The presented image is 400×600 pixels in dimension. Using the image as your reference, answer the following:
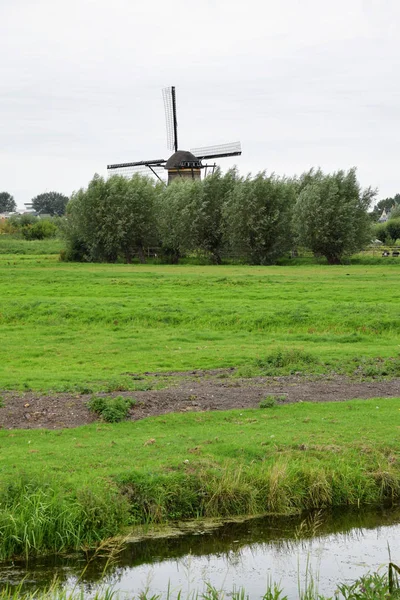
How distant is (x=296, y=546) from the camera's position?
13.8 metres

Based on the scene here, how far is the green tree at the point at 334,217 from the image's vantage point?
83438mm

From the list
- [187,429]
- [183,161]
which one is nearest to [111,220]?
[183,161]

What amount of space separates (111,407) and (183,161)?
94.2 meters

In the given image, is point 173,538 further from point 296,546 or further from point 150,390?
point 150,390

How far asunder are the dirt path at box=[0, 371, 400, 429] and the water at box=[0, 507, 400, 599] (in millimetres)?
5940

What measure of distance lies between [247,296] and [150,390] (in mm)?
24554

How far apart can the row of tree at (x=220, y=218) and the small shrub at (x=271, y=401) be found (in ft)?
206

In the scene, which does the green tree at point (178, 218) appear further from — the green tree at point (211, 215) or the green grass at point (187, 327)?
the green grass at point (187, 327)

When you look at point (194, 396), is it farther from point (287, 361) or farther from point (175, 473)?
point (175, 473)

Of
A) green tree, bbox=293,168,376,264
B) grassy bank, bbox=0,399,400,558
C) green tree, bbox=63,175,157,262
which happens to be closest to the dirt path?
grassy bank, bbox=0,399,400,558

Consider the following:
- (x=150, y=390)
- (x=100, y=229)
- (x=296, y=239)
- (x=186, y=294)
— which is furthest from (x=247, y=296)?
(x=100, y=229)

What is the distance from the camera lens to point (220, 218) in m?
89.4

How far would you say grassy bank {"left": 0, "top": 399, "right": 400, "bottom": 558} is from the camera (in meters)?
13.6

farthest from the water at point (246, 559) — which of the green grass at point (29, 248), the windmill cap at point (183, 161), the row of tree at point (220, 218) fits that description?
the windmill cap at point (183, 161)
